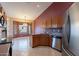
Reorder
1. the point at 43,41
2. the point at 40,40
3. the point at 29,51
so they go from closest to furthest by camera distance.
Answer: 1. the point at 29,51
2. the point at 43,41
3. the point at 40,40

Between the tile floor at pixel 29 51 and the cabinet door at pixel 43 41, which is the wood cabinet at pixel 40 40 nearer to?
the cabinet door at pixel 43 41

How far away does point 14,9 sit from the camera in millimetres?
4152

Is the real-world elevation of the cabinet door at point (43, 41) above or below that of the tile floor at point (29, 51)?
above

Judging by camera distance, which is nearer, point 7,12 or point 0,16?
point 0,16

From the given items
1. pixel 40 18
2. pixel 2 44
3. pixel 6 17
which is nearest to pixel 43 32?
pixel 40 18

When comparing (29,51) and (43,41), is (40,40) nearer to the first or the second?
(43,41)

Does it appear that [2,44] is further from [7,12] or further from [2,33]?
A: [7,12]

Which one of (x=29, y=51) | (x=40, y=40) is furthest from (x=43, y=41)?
(x=29, y=51)

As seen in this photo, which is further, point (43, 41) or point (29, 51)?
point (43, 41)

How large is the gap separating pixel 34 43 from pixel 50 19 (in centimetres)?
139

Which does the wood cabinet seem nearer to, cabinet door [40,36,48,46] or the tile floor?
cabinet door [40,36,48,46]

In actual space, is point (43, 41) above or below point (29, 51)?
above

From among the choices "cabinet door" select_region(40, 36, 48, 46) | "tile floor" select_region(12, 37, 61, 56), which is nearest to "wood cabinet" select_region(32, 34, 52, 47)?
"cabinet door" select_region(40, 36, 48, 46)

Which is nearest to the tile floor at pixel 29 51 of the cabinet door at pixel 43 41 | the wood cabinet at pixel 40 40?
the wood cabinet at pixel 40 40
